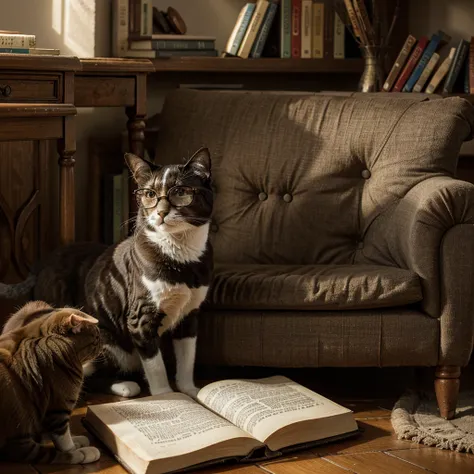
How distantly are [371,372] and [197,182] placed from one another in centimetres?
92

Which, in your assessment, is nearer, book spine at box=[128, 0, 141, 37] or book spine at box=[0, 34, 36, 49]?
book spine at box=[0, 34, 36, 49]

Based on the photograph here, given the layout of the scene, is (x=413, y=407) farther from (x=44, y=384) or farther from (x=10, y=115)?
(x=10, y=115)

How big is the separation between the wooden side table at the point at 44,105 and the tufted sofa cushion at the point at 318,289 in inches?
20.5

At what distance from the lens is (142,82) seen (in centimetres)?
307

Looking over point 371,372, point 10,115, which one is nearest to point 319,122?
point 371,372

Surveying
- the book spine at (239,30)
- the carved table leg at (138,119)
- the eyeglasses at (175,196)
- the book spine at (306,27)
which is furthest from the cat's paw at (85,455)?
the book spine at (306,27)

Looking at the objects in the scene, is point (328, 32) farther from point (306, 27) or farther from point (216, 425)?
point (216, 425)

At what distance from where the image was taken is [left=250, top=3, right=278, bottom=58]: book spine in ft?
11.5

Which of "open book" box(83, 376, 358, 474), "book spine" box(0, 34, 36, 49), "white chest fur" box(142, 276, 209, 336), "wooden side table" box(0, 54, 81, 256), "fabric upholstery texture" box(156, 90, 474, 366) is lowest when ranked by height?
"open book" box(83, 376, 358, 474)

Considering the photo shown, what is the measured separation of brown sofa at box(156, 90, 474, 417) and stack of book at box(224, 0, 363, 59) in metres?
0.47

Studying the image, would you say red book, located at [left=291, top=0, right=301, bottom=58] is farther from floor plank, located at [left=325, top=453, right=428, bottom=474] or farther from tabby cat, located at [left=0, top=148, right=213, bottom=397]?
floor plank, located at [left=325, top=453, right=428, bottom=474]

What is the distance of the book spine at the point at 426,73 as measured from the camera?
349 centimetres

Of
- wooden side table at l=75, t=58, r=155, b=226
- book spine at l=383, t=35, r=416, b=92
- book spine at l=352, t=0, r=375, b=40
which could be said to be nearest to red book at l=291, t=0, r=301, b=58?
book spine at l=352, t=0, r=375, b=40

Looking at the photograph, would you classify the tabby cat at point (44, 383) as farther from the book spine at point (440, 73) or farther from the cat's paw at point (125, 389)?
the book spine at point (440, 73)
